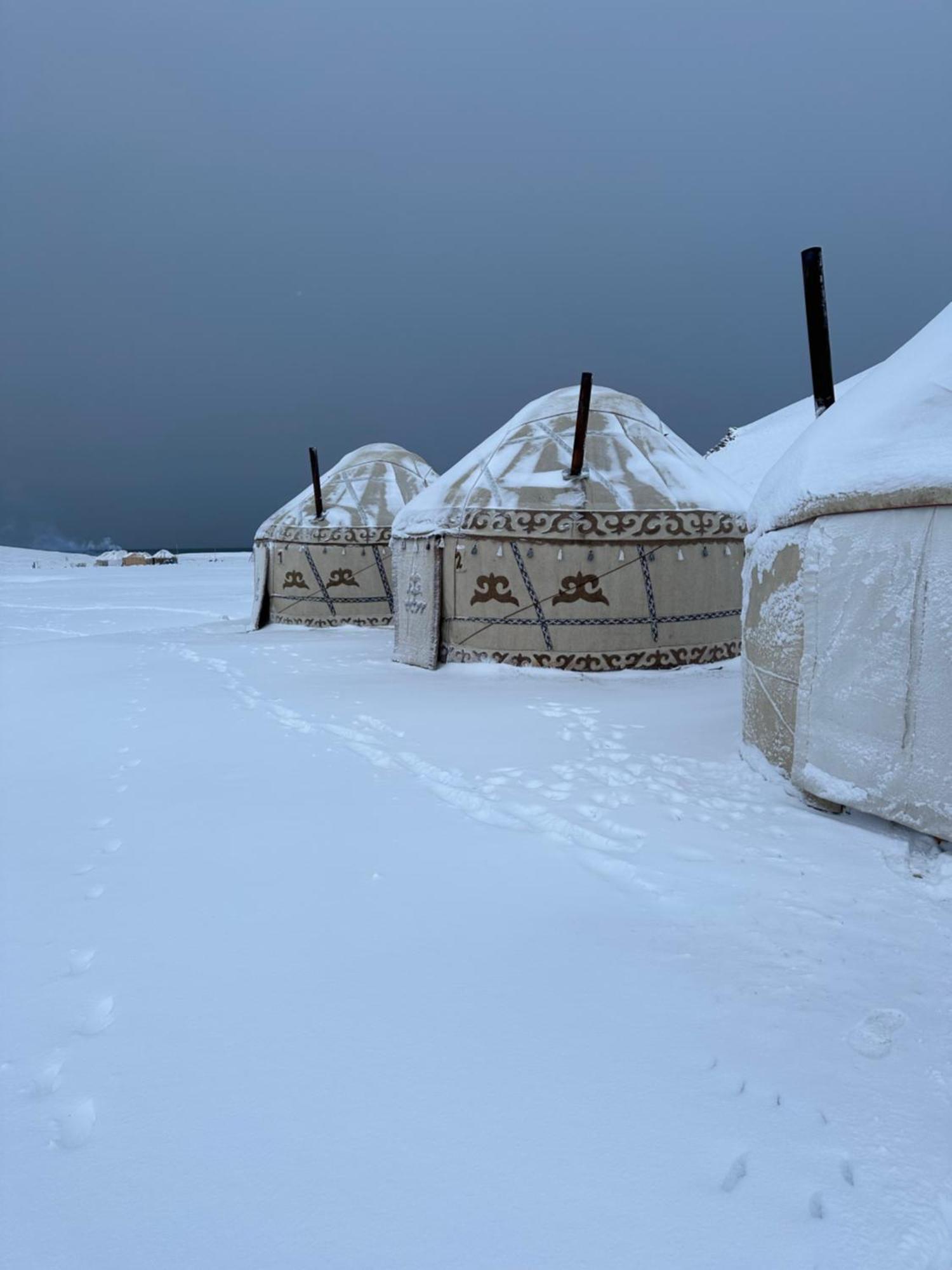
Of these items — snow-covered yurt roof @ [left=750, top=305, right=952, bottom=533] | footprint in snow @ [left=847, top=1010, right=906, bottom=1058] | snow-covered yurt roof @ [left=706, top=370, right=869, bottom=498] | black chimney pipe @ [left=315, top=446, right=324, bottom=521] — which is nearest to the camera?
footprint in snow @ [left=847, top=1010, right=906, bottom=1058]

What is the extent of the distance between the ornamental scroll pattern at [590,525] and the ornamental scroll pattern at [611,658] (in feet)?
3.30

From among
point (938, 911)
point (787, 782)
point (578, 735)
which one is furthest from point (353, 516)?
point (938, 911)

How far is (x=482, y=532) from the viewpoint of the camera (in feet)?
22.5

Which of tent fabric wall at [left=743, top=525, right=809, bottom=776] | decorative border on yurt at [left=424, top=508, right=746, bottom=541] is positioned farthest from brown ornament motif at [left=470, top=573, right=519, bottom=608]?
tent fabric wall at [left=743, top=525, right=809, bottom=776]

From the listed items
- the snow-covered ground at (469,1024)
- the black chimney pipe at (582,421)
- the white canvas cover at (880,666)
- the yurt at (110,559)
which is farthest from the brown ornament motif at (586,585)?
the yurt at (110,559)

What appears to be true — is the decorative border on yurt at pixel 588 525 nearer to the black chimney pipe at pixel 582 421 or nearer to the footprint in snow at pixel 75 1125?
the black chimney pipe at pixel 582 421

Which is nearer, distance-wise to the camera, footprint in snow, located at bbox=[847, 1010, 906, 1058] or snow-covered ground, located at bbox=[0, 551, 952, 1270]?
snow-covered ground, located at bbox=[0, 551, 952, 1270]

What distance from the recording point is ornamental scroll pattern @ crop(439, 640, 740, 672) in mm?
6715

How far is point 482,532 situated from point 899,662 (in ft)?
14.8

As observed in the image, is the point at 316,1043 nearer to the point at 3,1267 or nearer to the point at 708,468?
the point at 3,1267

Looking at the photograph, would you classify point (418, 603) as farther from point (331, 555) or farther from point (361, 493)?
point (361, 493)

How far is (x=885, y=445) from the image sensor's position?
289 cm

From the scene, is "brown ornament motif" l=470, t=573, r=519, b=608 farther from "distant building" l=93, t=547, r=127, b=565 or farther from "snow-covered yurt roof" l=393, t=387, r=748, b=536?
"distant building" l=93, t=547, r=127, b=565

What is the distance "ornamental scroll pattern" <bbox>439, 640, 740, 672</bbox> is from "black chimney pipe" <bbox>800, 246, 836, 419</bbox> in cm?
311
